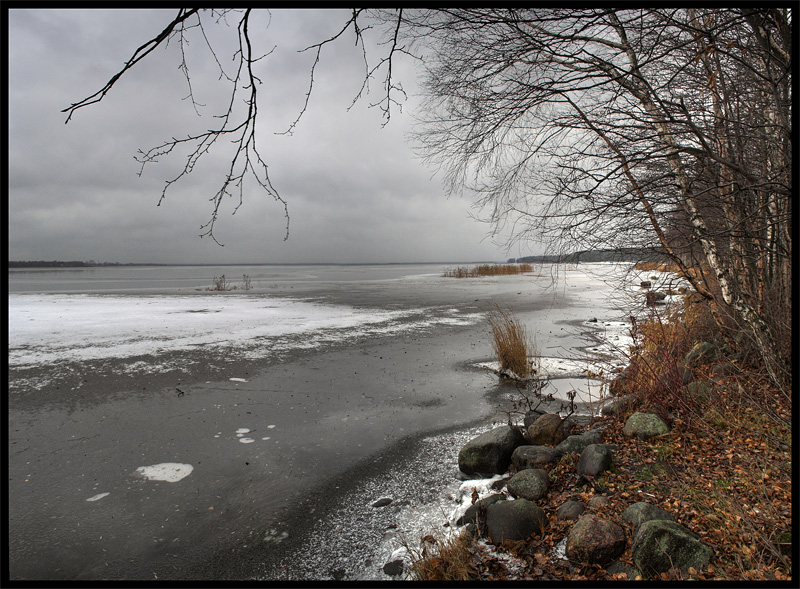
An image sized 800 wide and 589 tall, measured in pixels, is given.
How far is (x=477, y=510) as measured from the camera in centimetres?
349

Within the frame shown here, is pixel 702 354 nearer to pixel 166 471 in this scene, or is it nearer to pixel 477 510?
pixel 477 510

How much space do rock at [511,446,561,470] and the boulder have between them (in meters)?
0.35

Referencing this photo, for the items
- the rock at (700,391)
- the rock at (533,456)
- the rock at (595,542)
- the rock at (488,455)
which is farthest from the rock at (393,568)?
the rock at (700,391)

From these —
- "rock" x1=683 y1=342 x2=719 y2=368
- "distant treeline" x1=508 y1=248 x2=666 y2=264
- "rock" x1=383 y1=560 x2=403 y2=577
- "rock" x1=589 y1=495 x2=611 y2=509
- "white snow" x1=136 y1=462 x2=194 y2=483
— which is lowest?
"rock" x1=383 y1=560 x2=403 y2=577

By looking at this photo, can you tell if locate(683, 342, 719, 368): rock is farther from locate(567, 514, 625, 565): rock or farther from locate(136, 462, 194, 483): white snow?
locate(136, 462, 194, 483): white snow

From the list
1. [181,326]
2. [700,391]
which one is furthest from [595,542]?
[181,326]

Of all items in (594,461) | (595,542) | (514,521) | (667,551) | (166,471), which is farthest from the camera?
(166,471)

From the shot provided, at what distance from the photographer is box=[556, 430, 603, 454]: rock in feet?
14.7

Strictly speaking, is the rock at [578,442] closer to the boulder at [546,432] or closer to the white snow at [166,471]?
the boulder at [546,432]

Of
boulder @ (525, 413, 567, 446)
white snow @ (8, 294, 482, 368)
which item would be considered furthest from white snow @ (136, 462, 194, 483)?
boulder @ (525, 413, 567, 446)

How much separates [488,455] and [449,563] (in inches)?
63.3

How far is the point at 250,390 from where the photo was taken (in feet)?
23.5

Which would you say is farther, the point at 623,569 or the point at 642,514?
the point at 642,514

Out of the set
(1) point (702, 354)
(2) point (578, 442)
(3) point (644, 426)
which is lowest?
(2) point (578, 442)
